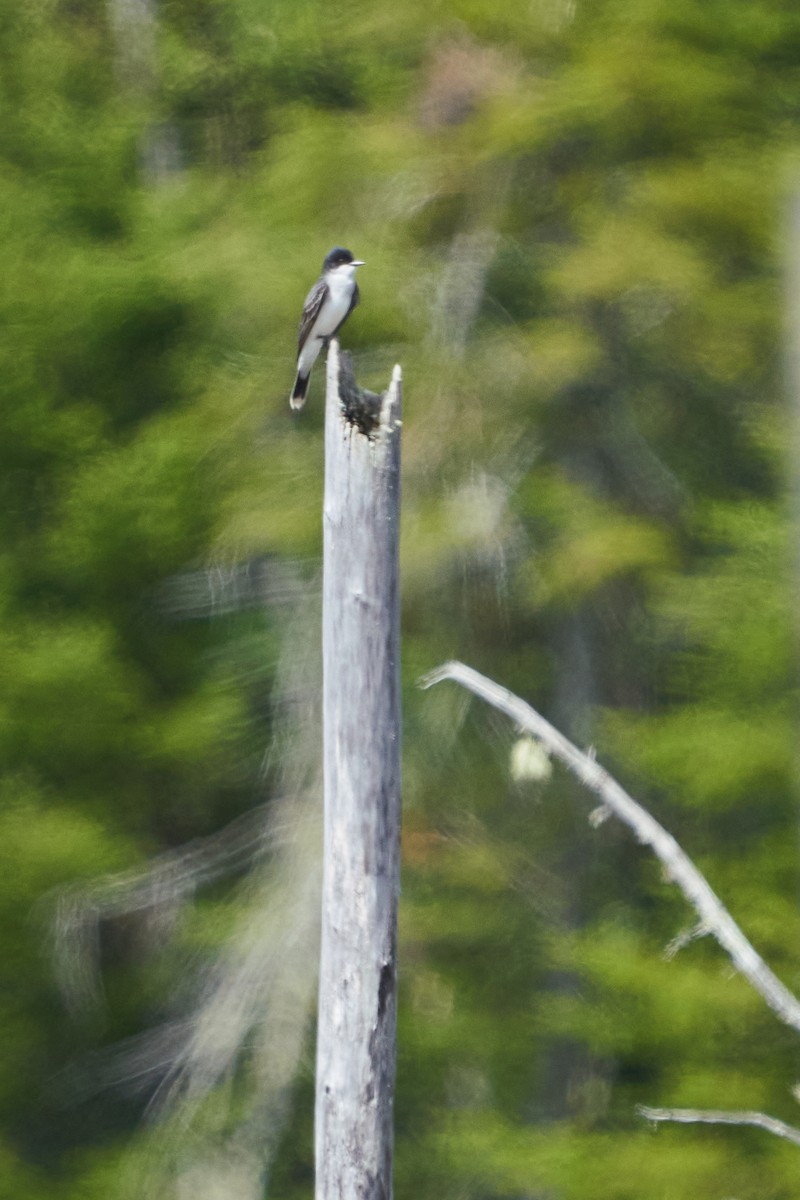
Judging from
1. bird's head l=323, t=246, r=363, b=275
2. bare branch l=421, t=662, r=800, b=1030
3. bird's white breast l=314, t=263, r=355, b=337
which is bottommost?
bare branch l=421, t=662, r=800, b=1030

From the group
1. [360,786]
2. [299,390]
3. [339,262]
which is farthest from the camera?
[299,390]

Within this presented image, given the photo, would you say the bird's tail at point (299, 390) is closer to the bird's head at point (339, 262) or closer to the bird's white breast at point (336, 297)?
the bird's white breast at point (336, 297)

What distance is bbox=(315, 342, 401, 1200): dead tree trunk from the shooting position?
3629 millimetres

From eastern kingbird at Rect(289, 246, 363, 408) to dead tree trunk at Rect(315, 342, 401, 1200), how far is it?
10.4 ft

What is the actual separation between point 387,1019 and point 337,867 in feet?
1.14

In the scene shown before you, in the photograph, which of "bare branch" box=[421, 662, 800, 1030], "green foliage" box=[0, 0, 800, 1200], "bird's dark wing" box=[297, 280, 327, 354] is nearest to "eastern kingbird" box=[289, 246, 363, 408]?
"bird's dark wing" box=[297, 280, 327, 354]

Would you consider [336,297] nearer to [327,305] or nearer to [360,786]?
[327,305]

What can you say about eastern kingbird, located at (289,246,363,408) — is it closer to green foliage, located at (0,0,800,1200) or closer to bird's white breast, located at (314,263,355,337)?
bird's white breast, located at (314,263,355,337)

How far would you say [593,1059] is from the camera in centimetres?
988

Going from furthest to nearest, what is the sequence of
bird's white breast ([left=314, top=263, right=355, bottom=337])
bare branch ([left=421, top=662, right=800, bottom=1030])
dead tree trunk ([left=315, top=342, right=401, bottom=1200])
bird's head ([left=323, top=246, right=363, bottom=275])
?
bird's head ([left=323, top=246, right=363, bottom=275])
bird's white breast ([left=314, top=263, right=355, bottom=337])
bare branch ([left=421, top=662, right=800, bottom=1030])
dead tree trunk ([left=315, top=342, right=401, bottom=1200])

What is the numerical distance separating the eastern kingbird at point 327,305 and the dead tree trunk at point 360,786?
3182 millimetres

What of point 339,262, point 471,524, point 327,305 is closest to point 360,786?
point 327,305

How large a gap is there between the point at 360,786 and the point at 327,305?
3.59m

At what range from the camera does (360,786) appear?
12.0ft
